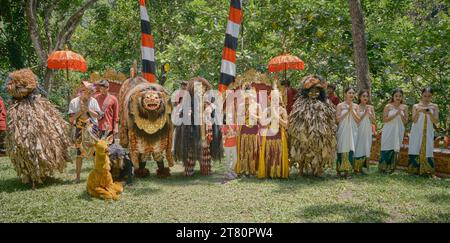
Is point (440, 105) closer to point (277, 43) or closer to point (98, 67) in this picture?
point (277, 43)

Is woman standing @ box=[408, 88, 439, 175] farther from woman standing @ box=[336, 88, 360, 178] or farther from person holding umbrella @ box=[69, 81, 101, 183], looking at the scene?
person holding umbrella @ box=[69, 81, 101, 183]

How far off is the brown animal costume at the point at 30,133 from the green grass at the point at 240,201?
0.36 m

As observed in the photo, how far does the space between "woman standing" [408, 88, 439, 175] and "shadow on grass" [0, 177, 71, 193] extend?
20.9 ft

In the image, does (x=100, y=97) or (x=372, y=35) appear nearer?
(x=100, y=97)

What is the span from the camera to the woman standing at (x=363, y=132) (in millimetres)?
7566

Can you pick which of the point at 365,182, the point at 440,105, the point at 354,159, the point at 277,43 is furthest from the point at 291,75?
the point at 365,182

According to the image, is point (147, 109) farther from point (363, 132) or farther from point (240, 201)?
point (363, 132)

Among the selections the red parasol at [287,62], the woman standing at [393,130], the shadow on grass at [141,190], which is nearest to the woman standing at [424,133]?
the woman standing at [393,130]

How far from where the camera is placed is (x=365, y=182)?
691cm

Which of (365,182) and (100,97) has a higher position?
(100,97)

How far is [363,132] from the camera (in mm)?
7594

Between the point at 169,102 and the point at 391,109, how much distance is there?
427cm

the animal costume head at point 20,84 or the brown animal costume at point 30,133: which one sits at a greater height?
the animal costume head at point 20,84

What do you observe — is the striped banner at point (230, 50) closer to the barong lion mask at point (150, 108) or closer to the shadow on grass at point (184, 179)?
the barong lion mask at point (150, 108)
